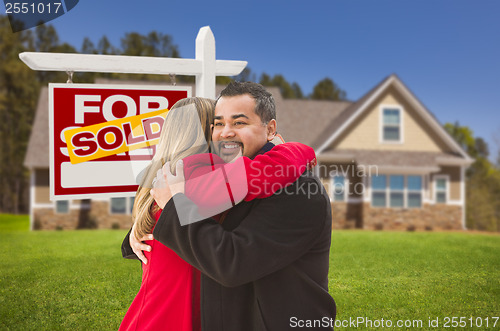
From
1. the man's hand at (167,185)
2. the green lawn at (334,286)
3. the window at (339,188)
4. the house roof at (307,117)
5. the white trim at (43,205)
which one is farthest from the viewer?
the house roof at (307,117)

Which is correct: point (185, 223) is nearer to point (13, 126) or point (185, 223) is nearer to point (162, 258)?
point (162, 258)

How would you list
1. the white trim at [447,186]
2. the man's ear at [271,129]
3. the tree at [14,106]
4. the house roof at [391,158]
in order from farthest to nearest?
the tree at [14,106] < the white trim at [447,186] < the house roof at [391,158] < the man's ear at [271,129]

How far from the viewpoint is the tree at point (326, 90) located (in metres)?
37.4

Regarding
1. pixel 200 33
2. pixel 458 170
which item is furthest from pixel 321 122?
pixel 200 33

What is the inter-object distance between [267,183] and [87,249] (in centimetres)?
535

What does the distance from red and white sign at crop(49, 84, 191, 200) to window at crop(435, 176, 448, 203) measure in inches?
693

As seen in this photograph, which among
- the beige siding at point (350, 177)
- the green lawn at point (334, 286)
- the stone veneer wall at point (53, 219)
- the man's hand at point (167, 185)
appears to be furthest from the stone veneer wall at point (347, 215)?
the man's hand at point (167, 185)

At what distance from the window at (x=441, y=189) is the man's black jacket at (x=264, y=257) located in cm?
1836

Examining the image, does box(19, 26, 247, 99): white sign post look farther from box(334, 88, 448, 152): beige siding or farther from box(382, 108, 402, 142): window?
box(382, 108, 402, 142): window

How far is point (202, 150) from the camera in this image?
2199mm

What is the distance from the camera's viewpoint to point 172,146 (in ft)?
7.11

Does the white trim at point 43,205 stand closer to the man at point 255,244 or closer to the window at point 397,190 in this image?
the window at point 397,190

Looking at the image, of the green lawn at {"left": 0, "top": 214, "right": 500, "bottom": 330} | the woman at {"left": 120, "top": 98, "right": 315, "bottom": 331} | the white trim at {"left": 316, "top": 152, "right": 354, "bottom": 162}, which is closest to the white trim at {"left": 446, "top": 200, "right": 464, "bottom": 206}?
the white trim at {"left": 316, "top": 152, "right": 354, "bottom": 162}

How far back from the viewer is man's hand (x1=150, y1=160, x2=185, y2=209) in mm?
1987
